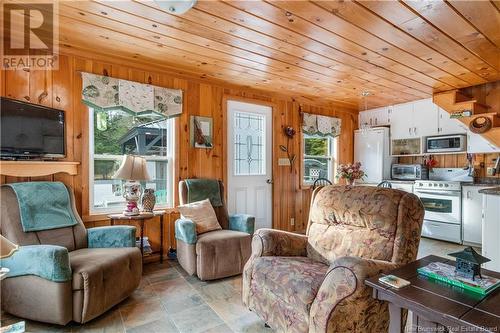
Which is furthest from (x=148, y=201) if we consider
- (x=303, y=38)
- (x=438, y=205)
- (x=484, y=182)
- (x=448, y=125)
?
(x=484, y=182)

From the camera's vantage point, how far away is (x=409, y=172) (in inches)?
188

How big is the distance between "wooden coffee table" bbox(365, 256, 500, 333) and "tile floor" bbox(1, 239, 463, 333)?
1.04m

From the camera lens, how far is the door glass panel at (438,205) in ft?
13.5

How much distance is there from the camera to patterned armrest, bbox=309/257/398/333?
1358 mm

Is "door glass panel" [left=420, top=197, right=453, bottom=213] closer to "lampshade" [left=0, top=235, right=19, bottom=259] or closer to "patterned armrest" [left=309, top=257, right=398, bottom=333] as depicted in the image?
"patterned armrest" [left=309, top=257, right=398, bottom=333]

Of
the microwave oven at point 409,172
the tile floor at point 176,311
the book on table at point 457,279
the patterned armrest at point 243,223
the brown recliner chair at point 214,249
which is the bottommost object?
the tile floor at point 176,311

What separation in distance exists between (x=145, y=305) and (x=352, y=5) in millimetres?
2822

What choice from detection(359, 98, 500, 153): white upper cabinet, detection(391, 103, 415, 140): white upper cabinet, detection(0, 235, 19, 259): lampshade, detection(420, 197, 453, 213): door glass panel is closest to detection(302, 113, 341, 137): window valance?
detection(359, 98, 500, 153): white upper cabinet

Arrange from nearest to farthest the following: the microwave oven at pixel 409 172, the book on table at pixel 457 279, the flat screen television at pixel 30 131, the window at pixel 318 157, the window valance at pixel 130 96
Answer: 1. the book on table at pixel 457 279
2. the flat screen television at pixel 30 131
3. the window valance at pixel 130 96
4. the microwave oven at pixel 409 172
5. the window at pixel 318 157

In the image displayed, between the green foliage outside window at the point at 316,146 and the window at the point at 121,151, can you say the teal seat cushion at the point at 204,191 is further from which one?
the green foliage outside window at the point at 316,146

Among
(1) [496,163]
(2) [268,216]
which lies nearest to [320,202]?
(2) [268,216]

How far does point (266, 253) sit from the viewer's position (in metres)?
2.00

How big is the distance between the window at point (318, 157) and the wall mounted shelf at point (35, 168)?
351 centimetres

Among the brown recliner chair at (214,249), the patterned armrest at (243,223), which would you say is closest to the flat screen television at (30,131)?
the brown recliner chair at (214,249)
